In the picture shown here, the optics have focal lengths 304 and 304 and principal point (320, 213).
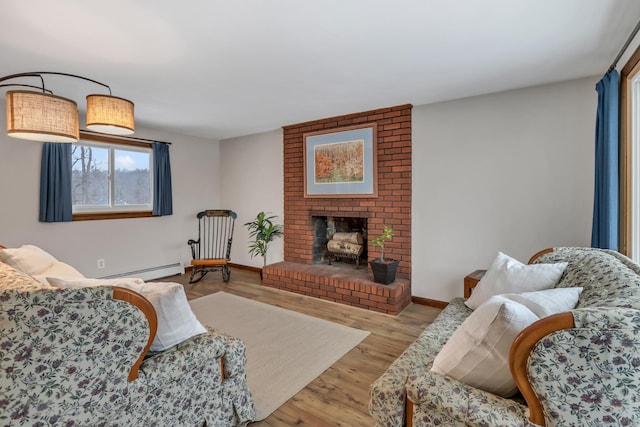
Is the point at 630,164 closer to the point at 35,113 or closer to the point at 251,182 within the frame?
the point at 35,113

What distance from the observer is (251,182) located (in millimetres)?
5211

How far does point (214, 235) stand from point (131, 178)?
63.3 inches

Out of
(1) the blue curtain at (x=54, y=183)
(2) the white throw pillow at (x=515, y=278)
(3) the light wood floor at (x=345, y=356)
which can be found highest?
(1) the blue curtain at (x=54, y=183)

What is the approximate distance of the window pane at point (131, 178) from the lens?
14.4ft

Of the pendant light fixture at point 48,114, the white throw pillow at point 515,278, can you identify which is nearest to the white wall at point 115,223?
the pendant light fixture at point 48,114

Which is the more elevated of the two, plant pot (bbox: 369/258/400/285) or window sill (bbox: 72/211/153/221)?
window sill (bbox: 72/211/153/221)

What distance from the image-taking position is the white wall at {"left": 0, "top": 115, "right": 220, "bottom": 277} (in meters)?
3.44

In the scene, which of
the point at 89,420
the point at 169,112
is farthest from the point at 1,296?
the point at 169,112

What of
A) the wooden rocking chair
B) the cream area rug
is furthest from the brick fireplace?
the wooden rocking chair

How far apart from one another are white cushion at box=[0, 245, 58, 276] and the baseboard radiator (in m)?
1.79

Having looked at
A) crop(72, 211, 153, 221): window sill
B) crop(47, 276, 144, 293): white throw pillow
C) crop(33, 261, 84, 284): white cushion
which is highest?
crop(72, 211, 153, 221): window sill

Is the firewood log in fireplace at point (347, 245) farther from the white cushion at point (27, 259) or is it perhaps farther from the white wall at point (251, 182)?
the white cushion at point (27, 259)

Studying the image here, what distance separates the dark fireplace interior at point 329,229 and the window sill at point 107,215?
8.44ft

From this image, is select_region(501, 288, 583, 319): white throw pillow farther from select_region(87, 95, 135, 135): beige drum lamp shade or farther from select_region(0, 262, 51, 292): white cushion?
select_region(87, 95, 135, 135): beige drum lamp shade
